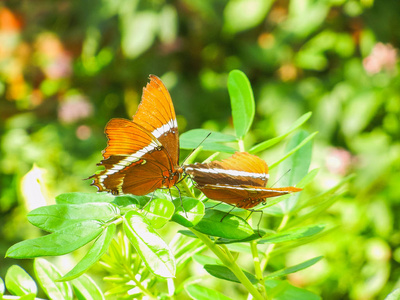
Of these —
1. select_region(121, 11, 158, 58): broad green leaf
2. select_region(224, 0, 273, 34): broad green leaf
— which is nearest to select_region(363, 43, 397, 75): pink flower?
select_region(224, 0, 273, 34): broad green leaf

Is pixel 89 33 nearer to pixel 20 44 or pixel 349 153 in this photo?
pixel 20 44

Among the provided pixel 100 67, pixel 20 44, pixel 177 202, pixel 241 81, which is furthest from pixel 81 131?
pixel 177 202

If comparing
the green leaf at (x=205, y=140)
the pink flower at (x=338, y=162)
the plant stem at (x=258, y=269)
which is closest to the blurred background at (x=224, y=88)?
the pink flower at (x=338, y=162)

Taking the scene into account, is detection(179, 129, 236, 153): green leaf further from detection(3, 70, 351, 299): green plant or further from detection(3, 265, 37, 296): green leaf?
detection(3, 265, 37, 296): green leaf

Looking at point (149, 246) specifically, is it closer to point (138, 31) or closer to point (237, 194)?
point (237, 194)

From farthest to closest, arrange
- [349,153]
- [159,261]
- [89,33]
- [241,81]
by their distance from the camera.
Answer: [89,33] → [349,153] → [241,81] → [159,261]

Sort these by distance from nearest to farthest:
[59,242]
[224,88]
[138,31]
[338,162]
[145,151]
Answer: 1. [59,242]
2. [145,151]
3. [338,162]
4. [138,31]
5. [224,88]

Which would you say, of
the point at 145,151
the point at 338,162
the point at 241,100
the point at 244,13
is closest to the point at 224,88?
the point at 244,13
